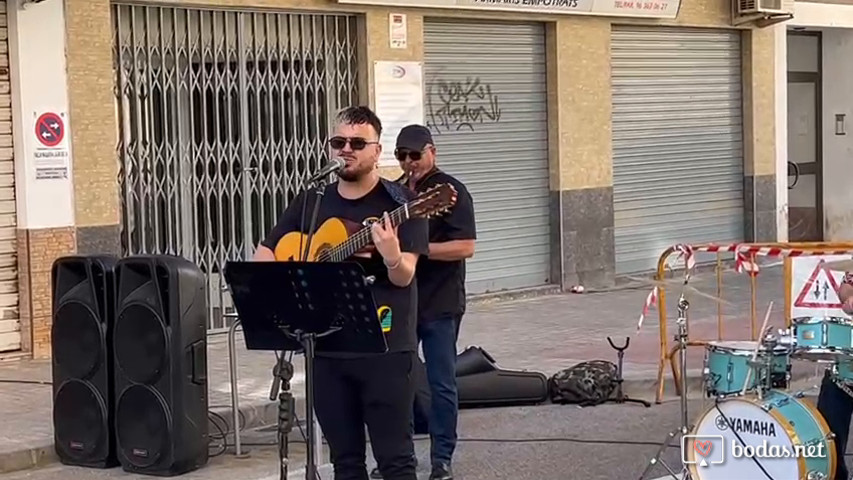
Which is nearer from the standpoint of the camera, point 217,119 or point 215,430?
point 215,430

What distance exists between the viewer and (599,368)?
9.85 metres

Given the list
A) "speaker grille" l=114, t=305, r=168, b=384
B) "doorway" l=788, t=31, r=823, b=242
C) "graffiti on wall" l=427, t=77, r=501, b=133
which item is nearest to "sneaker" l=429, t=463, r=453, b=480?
"speaker grille" l=114, t=305, r=168, b=384

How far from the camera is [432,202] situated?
5.17m

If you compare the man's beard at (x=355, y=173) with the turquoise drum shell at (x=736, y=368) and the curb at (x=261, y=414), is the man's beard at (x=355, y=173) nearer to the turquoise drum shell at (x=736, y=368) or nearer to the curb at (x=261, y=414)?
the turquoise drum shell at (x=736, y=368)

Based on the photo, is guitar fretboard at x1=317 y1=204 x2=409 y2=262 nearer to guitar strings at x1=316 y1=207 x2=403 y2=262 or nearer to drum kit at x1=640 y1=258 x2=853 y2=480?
guitar strings at x1=316 y1=207 x2=403 y2=262

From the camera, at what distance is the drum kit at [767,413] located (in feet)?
19.9

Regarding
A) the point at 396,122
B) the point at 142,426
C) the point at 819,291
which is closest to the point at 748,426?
the point at 819,291

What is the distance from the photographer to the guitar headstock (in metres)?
5.16

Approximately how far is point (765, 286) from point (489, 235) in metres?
3.36

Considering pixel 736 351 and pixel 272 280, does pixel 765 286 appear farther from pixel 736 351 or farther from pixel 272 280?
pixel 272 280

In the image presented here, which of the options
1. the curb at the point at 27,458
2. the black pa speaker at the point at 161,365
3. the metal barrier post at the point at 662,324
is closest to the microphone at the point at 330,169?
the black pa speaker at the point at 161,365

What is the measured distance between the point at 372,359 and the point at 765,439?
1.95m

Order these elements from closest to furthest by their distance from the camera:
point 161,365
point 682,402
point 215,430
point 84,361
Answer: point 682,402 → point 161,365 → point 84,361 → point 215,430

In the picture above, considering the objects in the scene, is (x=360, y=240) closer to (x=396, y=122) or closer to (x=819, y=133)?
(x=396, y=122)
